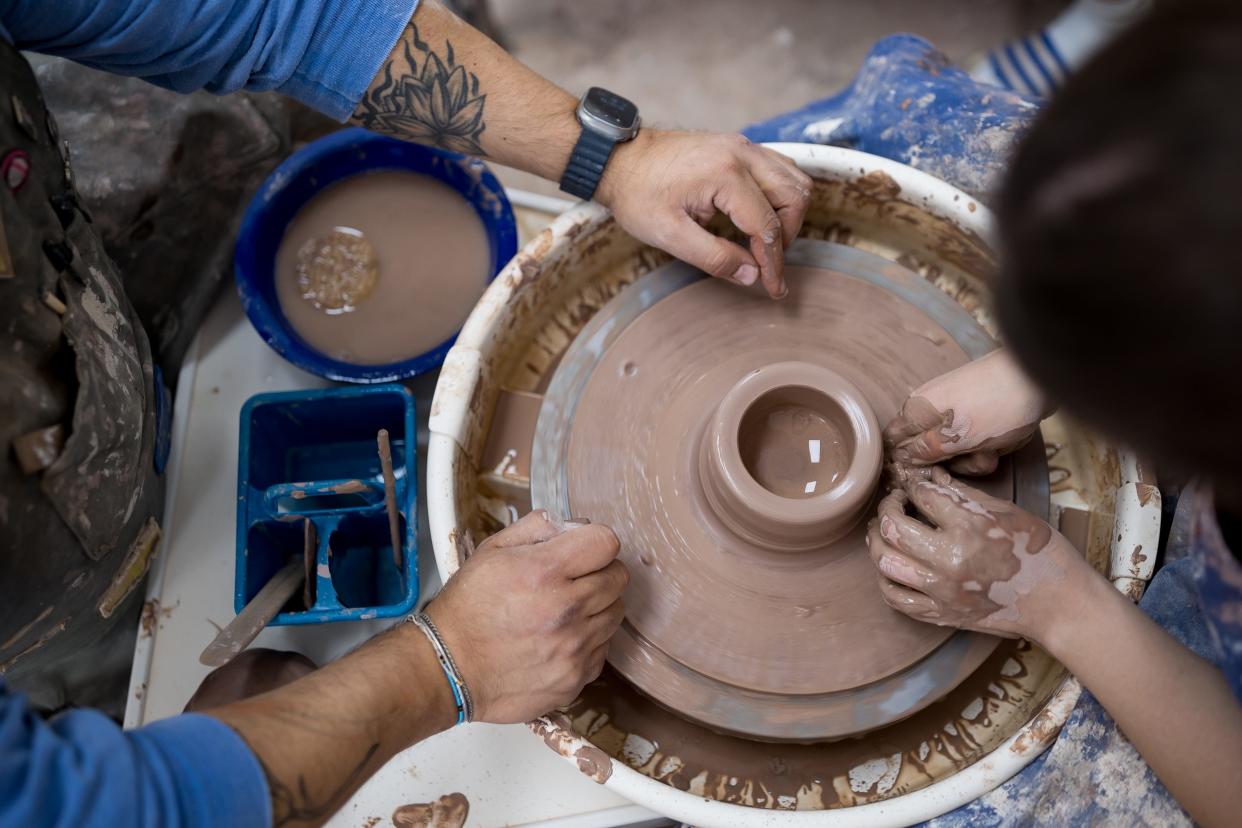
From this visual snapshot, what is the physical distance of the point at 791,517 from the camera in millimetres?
1269

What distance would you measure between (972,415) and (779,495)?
0.31 metres

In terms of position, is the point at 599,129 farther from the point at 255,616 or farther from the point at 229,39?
the point at 255,616

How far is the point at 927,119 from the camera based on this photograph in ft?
5.65

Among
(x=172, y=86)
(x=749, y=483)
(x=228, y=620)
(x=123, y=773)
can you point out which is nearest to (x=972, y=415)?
(x=749, y=483)

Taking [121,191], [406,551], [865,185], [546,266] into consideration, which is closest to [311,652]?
[406,551]

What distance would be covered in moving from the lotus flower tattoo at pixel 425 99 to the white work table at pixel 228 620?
58 cm

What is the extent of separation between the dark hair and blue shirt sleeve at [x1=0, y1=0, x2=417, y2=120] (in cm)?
111

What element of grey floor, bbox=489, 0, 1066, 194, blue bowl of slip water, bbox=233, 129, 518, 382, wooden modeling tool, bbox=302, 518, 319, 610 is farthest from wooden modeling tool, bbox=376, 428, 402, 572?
grey floor, bbox=489, 0, 1066, 194

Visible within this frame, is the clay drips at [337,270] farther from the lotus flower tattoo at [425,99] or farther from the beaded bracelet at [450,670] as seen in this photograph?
the beaded bracelet at [450,670]

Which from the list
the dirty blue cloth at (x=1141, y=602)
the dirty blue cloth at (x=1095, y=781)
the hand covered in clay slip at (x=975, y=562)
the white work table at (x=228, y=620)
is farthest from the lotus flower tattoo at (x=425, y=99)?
Result: the dirty blue cloth at (x=1095, y=781)

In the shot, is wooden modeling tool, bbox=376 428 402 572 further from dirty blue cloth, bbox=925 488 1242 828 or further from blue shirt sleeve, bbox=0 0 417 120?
dirty blue cloth, bbox=925 488 1242 828

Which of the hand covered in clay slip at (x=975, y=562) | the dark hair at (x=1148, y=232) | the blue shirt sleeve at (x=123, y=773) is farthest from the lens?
the hand covered in clay slip at (x=975, y=562)

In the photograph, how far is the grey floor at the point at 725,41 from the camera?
299 centimetres

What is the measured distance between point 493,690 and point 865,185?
109 cm
